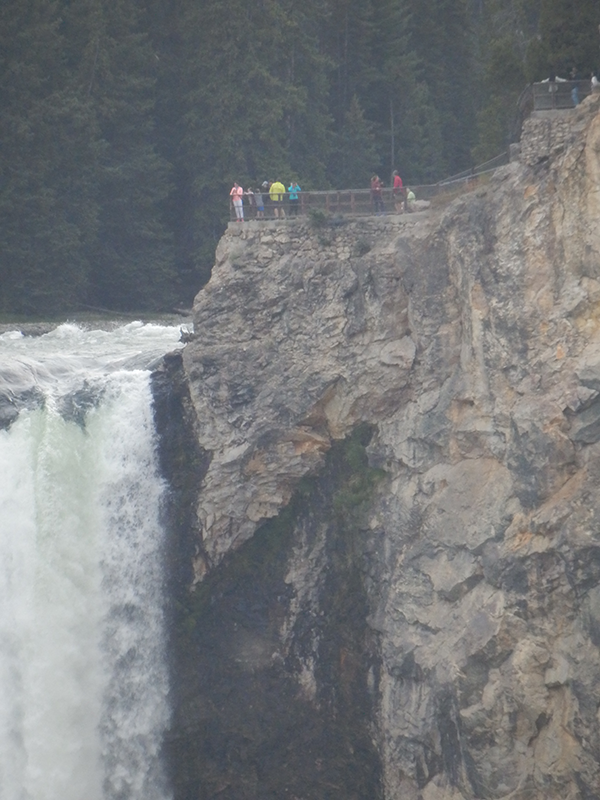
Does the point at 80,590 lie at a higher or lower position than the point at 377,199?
lower

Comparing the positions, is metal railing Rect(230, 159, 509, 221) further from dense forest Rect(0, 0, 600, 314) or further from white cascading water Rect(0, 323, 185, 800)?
dense forest Rect(0, 0, 600, 314)

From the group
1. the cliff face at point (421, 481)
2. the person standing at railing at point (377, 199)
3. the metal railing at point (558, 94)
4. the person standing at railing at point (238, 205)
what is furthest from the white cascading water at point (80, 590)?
the metal railing at point (558, 94)

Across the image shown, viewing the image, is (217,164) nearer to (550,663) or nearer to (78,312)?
(78,312)

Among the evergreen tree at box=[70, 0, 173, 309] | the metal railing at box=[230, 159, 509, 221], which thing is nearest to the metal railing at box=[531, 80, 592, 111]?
the metal railing at box=[230, 159, 509, 221]

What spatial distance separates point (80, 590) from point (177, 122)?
19.2m

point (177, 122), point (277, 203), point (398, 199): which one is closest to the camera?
point (398, 199)

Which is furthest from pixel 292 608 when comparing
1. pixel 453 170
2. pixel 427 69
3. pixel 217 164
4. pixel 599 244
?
pixel 427 69

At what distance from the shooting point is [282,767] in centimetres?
2314

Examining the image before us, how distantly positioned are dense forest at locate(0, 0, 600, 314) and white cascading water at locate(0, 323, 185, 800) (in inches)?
431

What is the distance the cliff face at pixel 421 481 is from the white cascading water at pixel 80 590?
1117 millimetres

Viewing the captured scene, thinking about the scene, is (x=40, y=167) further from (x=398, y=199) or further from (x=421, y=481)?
(x=421, y=481)

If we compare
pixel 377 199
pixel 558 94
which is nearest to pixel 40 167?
pixel 377 199

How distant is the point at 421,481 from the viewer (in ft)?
69.4

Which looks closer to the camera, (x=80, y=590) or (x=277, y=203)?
(x=80, y=590)
